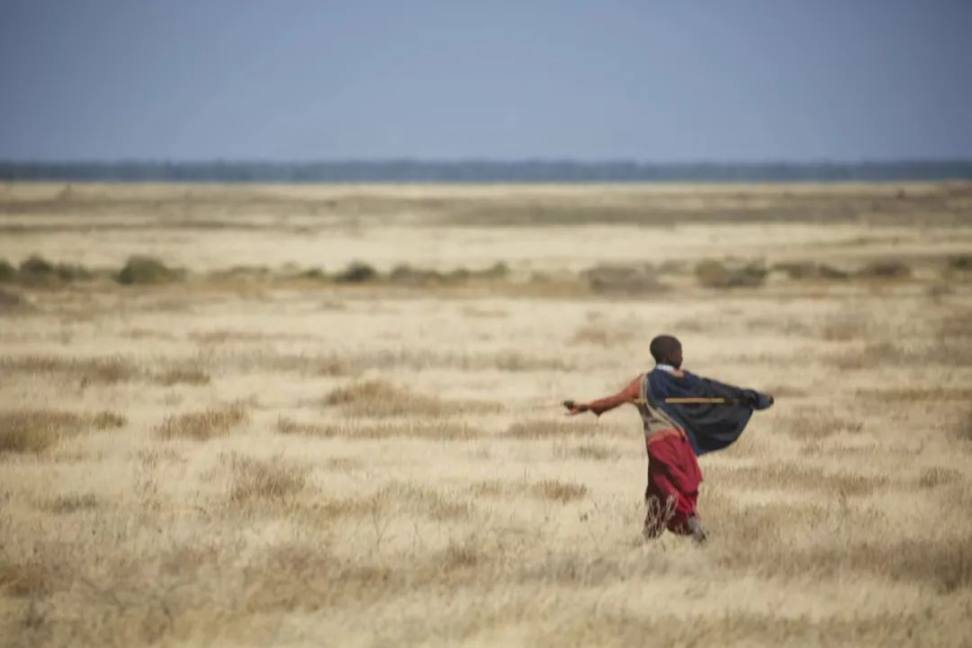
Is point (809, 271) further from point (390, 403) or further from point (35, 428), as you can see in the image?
point (35, 428)

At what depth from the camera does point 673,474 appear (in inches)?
393

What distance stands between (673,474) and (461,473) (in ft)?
12.1

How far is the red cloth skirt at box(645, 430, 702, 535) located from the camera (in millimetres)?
10008

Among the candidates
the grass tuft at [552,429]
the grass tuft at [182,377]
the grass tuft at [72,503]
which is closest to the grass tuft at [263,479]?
the grass tuft at [72,503]

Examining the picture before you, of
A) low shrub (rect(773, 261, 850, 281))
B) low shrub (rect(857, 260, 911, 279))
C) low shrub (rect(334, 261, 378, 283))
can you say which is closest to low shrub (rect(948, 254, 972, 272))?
low shrub (rect(857, 260, 911, 279))

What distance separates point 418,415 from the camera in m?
17.3

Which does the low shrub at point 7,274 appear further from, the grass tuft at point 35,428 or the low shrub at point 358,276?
the grass tuft at point 35,428

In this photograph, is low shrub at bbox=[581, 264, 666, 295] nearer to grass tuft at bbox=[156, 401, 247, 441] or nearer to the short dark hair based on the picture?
grass tuft at bbox=[156, 401, 247, 441]

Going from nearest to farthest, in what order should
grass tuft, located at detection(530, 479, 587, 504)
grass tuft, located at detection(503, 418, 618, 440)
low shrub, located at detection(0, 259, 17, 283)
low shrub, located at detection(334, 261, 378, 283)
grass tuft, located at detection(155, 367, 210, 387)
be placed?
grass tuft, located at detection(530, 479, 587, 504) < grass tuft, located at detection(503, 418, 618, 440) < grass tuft, located at detection(155, 367, 210, 387) < low shrub, located at detection(0, 259, 17, 283) < low shrub, located at detection(334, 261, 378, 283)

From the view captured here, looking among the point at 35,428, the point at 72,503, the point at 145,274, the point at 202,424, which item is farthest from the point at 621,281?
the point at 72,503

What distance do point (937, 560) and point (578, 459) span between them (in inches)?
200

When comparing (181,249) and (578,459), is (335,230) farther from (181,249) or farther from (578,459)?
(578,459)

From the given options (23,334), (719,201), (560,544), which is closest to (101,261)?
(23,334)

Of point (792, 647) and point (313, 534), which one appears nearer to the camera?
point (792, 647)
